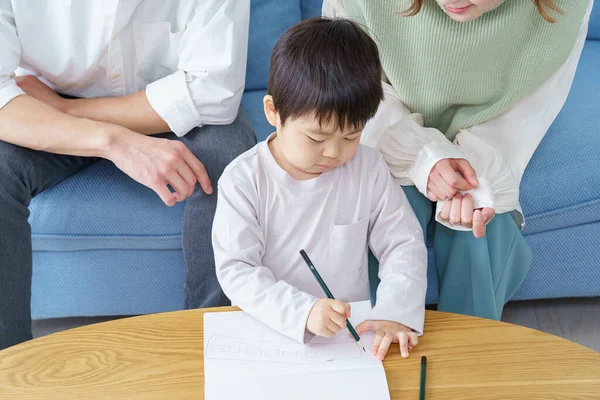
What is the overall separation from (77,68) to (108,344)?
730 millimetres

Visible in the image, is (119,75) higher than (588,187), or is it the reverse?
(119,75)

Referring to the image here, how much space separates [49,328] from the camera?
76.2 inches

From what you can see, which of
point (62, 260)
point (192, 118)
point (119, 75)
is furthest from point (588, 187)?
point (62, 260)

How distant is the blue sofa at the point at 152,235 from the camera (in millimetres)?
1677

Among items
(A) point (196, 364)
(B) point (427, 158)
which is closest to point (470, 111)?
(B) point (427, 158)

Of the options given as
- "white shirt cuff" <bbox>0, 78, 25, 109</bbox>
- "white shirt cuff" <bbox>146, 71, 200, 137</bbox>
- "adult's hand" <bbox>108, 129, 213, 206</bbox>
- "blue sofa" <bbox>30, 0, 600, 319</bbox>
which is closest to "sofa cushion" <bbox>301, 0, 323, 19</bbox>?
"blue sofa" <bbox>30, 0, 600, 319</bbox>

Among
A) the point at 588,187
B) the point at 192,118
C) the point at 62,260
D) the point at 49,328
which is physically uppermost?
the point at 192,118

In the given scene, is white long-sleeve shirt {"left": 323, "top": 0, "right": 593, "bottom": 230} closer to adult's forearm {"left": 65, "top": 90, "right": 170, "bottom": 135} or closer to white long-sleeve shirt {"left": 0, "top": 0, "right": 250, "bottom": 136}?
white long-sleeve shirt {"left": 0, "top": 0, "right": 250, "bottom": 136}

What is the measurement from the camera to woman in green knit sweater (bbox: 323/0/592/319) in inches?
56.1

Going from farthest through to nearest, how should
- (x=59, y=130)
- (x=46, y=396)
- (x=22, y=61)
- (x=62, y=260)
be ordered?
(x=62, y=260) < (x=22, y=61) < (x=59, y=130) < (x=46, y=396)

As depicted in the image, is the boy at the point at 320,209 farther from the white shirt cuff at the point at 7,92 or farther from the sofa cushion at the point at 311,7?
the sofa cushion at the point at 311,7

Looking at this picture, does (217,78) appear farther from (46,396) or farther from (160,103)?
(46,396)

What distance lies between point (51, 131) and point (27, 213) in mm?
176

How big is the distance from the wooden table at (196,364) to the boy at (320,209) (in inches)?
2.6
